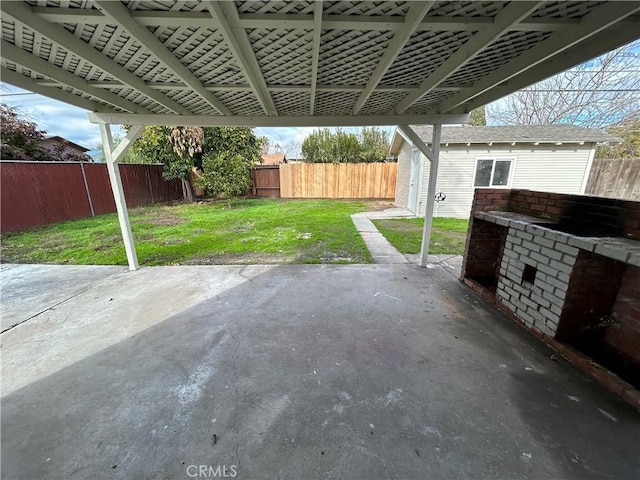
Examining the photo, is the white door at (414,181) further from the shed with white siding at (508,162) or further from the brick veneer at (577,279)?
the brick veneer at (577,279)

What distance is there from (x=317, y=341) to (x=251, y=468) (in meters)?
1.15

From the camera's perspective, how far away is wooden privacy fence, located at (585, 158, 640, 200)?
8.63m

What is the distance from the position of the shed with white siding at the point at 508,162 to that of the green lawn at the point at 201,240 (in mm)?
3416

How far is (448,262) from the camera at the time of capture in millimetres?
4566

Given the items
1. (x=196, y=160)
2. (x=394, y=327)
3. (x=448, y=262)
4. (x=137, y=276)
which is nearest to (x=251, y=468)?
(x=394, y=327)

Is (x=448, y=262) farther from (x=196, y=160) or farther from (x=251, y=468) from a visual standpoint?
(x=196, y=160)

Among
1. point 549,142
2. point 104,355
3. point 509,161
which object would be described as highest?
point 549,142

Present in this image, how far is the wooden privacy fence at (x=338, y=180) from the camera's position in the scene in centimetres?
1277

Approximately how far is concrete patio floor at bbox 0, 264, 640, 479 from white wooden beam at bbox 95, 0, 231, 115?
2.46 meters

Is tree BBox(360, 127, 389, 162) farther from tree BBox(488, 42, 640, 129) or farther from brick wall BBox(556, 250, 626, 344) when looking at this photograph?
brick wall BBox(556, 250, 626, 344)

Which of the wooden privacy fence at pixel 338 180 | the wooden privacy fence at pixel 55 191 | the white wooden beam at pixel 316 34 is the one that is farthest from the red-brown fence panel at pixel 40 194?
the white wooden beam at pixel 316 34

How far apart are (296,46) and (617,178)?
1248 centimetres

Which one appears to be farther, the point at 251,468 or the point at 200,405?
the point at 200,405

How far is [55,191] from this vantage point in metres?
7.63
